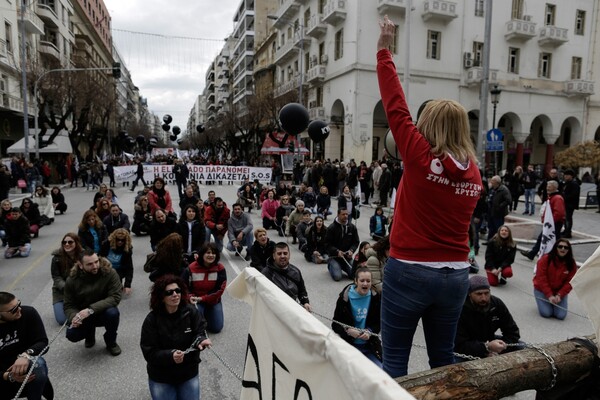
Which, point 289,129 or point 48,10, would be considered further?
point 48,10

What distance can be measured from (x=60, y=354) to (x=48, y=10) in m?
40.5

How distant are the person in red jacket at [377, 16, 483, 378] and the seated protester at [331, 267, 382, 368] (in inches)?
116

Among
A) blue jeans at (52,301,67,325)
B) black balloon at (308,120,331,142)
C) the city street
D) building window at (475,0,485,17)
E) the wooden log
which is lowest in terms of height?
the city street

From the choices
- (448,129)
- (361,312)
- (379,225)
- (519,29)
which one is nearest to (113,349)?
(361,312)

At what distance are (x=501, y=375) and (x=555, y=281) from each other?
562 cm

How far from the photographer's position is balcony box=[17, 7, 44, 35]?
1193 inches

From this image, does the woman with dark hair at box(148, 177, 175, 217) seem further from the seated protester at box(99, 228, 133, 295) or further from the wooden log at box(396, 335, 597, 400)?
the wooden log at box(396, 335, 597, 400)

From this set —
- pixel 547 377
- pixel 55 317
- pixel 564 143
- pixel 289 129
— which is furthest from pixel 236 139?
pixel 547 377

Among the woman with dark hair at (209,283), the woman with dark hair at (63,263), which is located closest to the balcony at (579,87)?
the woman with dark hair at (209,283)

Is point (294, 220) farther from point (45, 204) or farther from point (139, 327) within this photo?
point (45, 204)

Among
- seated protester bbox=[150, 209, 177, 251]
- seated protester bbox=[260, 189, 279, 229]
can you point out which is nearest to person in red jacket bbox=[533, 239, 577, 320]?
seated protester bbox=[150, 209, 177, 251]

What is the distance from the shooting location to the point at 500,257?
7.98 metres

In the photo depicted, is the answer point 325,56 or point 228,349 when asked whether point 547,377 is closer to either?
point 228,349

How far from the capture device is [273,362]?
1564 millimetres
